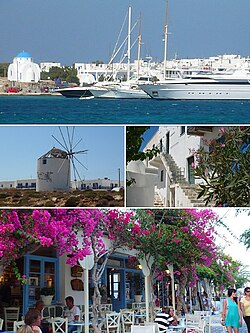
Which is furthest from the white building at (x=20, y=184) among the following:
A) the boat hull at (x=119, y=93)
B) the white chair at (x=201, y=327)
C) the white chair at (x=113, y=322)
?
the boat hull at (x=119, y=93)

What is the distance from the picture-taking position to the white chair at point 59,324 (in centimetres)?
678

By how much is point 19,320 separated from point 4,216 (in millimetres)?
775

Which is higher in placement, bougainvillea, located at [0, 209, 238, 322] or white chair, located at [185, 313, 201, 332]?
bougainvillea, located at [0, 209, 238, 322]

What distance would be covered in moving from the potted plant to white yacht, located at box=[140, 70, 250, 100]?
19.9 metres

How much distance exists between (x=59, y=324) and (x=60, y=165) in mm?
1174

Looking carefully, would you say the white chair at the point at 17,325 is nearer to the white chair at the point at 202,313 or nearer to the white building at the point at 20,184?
the white building at the point at 20,184

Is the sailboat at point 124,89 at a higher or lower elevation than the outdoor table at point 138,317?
higher

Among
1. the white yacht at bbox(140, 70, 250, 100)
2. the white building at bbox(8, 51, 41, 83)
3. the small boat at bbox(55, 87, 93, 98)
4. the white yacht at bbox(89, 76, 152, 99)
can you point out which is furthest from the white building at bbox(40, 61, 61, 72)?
the white yacht at bbox(140, 70, 250, 100)

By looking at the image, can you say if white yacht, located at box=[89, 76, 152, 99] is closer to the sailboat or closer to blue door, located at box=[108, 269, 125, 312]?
the sailboat

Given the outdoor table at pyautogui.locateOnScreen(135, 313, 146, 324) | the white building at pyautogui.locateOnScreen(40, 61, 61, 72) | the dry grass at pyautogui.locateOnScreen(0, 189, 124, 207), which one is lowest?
the outdoor table at pyautogui.locateOnScreen(135, 313, 146, 324)

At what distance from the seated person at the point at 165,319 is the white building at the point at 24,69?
18.7 m

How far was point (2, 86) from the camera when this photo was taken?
26.4 meters

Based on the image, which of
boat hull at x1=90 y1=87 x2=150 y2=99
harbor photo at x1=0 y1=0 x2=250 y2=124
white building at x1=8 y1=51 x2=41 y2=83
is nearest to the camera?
harbor photo at x1=0 y1=0 x2=250 y2=124

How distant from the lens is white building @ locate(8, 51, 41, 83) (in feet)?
83.0
